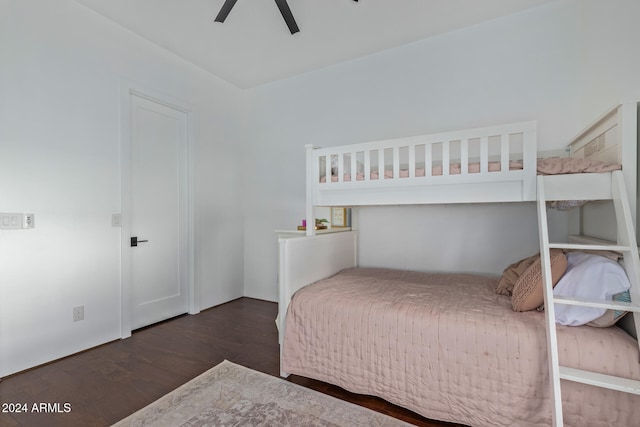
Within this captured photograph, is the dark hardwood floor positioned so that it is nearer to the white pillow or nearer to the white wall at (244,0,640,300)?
the white pillow

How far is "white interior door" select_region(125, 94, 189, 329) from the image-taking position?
2770 millimetres

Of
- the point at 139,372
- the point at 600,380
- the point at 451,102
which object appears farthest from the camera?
the point at 451,102

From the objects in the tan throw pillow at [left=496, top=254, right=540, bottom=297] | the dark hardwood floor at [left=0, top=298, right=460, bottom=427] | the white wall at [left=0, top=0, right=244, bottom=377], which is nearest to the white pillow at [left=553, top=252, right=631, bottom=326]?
the tan throw pillow at [left=496, top=254, right=540, bottom=297]

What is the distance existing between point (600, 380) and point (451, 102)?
228 cm

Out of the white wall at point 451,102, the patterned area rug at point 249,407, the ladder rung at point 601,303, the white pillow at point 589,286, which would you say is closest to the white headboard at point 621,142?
the white pillow at point 589,286

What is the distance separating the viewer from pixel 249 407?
1.63 metres

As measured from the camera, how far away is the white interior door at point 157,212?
109 inches

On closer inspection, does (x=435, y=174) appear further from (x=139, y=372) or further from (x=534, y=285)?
(x=139, y=372)

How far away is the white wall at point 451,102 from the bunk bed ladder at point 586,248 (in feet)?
3.38

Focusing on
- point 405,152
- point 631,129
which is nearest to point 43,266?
point 405,152

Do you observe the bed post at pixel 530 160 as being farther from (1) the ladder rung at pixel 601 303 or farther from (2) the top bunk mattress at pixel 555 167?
(1) the ladder rung at pixel 601 303

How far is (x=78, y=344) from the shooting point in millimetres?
2285

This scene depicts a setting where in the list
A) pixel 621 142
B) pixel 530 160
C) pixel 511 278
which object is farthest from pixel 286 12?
pixel 511 278

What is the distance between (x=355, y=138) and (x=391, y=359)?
2.25 meters
